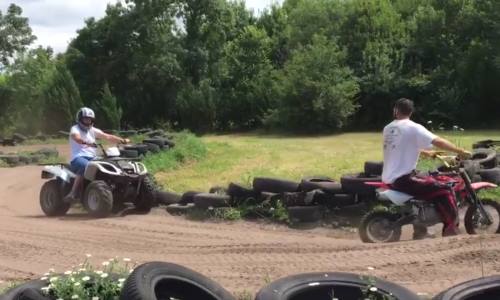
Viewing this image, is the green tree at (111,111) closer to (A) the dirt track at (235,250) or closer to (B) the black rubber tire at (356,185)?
(A) the dirt track at (235,250)

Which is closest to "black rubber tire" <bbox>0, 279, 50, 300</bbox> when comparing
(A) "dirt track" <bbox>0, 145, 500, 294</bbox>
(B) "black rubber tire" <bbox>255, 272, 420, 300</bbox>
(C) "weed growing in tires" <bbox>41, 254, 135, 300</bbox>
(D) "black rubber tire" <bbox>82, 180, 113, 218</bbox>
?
(C) "weed growing in tires" <bbox>41, 254, 135, 300</bbox>

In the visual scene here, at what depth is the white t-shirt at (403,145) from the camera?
8.47 metres

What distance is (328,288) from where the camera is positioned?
5.27m

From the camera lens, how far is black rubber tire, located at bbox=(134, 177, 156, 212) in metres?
12.4

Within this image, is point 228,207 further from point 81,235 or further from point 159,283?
point 159,283

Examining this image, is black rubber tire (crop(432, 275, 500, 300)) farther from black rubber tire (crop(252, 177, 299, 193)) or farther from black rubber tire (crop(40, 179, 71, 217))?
black rubber tire (crop(40, 179, 71, 217))

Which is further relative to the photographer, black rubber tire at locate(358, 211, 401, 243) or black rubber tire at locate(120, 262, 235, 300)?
black rubber tire at locate(358, 211, 401, 243)

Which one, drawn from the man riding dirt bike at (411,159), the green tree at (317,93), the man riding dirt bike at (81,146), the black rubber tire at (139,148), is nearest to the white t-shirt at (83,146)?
the man riding dirt bike at (81,146)

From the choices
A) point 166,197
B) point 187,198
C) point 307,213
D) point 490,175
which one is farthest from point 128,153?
point 490,175

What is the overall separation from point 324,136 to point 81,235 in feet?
72.4

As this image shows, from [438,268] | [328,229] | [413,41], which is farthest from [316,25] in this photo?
[438,268]

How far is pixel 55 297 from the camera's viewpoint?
506 cm

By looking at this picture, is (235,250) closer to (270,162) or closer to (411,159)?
(411,159)

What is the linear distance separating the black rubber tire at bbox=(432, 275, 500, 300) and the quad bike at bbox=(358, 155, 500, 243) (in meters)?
3.41
